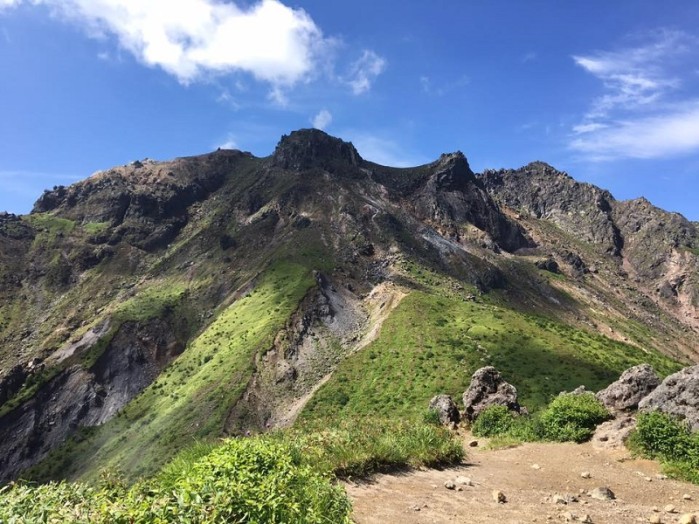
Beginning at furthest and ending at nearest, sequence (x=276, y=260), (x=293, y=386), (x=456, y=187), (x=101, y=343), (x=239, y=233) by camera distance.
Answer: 1. (x=456, y=187)
2. (x=239, y=233)
3. (x=276, y=260)
4. (x=101, y=343)
5. (x=293, y=386)

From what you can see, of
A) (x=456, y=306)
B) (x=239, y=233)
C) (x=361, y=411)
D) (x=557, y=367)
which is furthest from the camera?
(x=239, y=233)

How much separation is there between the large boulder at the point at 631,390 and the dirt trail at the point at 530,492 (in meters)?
8.20

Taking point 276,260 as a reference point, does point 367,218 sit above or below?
above

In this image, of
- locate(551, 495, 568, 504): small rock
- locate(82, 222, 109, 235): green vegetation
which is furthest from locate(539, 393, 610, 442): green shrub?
locate(82, 222, 109, 235): green vegetation

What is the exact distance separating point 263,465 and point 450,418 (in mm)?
26630

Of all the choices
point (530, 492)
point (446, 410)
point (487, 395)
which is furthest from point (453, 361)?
point (530, 492)

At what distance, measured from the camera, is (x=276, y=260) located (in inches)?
4811

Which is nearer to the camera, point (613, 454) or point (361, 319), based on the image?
point (613, 454)

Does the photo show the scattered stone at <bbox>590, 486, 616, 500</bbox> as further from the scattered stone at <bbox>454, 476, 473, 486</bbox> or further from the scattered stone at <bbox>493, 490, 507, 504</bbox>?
the scattered stone at <bbox>454, 476, 473, 486</bbox>

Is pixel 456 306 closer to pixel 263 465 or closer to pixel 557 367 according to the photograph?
pixel 557 367

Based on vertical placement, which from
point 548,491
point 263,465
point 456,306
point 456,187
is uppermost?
point 456,187

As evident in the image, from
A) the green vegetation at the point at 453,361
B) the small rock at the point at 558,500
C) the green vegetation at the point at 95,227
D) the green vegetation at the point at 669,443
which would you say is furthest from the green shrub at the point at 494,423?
the green vegetation at the point at 95,227

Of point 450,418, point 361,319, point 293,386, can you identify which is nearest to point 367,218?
point 361,319

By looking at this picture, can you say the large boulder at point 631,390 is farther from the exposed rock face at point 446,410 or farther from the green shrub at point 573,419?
the exposed rock face at point 446,410
